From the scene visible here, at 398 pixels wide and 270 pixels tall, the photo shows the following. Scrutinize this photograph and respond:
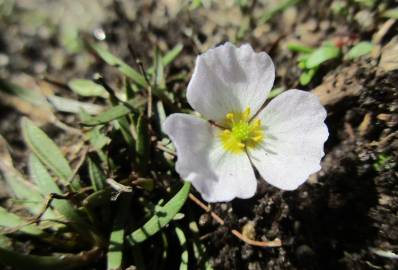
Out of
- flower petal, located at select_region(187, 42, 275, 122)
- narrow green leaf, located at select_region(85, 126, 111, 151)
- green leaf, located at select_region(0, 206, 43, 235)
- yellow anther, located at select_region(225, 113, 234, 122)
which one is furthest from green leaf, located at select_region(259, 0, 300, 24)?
green leaf, located at select_region(0, 206, 43, 235)

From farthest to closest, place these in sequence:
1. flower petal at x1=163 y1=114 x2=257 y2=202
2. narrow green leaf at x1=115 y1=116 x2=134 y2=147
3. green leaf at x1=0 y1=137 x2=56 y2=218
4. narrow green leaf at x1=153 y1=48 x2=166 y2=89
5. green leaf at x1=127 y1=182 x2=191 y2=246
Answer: narrow green leaf at x1=153 y1=48 x2=166 y2=89, narrow green leaf at x1=115 y1=116 x2=134 y2=147, green leaf at x1=0 y1=137 x2=56 y2=218, green leaf at x1=127 y1=182 x2=191 y2=246, flower petal at x1=163 y1=114 x2=257 y2=202

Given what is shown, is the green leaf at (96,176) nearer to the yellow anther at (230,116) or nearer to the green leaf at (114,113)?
the green leaf at (114,113)

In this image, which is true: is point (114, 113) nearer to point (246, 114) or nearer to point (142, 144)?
point (142, 144)

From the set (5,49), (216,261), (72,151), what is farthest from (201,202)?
(5,49)

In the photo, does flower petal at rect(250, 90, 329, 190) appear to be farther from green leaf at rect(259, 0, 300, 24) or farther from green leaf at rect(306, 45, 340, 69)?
green leaf at rect(259, 0, 300, 24)

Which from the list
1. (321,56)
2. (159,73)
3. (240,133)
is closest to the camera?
(240,133)

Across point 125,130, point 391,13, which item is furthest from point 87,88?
point 391,13

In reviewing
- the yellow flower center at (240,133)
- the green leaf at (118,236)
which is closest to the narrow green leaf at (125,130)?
the green leaf at (118,236)
